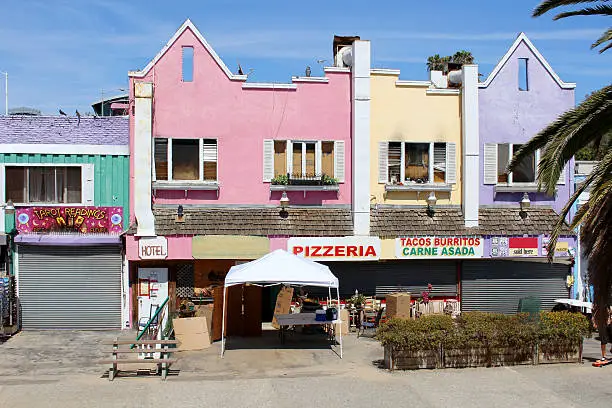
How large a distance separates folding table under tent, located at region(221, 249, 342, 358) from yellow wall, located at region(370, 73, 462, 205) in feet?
17.1

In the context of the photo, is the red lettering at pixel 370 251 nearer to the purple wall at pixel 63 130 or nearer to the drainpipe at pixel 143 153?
the drainpipe at pixel 143 153

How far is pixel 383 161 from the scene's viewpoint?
22688mm

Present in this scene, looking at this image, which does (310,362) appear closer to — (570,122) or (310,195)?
(310,195)

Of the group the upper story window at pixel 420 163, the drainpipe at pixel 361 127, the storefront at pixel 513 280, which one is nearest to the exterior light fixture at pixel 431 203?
the upper story window at pixel 420 163

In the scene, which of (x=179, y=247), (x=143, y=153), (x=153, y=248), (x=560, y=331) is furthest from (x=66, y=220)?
(x=560, y=331)

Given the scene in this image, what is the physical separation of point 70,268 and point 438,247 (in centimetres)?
1085

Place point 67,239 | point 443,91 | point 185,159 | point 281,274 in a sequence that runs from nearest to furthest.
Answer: point 281,274 < point 67,239 < point 185,159 < point 443,91

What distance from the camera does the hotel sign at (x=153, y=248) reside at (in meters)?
20.9

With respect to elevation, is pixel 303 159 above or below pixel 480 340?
above

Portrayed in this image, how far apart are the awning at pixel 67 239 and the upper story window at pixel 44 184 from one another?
1.14 m

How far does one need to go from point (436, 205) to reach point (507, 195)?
2.32 m

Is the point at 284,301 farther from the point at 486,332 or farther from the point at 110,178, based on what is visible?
the point at 486,332

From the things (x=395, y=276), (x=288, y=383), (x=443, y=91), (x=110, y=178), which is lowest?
(x=288, y=383)

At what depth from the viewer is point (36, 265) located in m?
21.6
